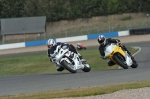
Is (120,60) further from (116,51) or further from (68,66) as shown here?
(68,66)

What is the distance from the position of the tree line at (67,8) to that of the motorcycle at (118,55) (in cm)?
5870

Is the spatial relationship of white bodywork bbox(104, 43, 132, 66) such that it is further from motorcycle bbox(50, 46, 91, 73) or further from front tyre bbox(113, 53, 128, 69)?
motorcycle bbox(50, 46, 91, 73)

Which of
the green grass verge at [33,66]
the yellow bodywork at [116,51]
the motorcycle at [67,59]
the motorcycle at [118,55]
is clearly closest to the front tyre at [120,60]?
the motorcycle at [118,55]

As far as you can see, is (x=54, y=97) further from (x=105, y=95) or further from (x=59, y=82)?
(x=59, y=82)

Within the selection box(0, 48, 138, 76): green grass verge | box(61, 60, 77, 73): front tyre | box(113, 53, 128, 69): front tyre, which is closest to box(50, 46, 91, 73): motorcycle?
box(61, 60, 77, 73): front tyre

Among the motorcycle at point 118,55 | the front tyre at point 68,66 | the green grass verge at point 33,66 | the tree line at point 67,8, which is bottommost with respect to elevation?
the green grass verge at point 33,66

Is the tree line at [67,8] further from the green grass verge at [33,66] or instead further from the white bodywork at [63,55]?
the white bodywork at [63,55]

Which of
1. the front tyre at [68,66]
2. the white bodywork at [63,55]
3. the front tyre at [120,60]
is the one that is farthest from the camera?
the front tyre at [120,60]

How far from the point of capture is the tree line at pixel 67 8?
255 feet

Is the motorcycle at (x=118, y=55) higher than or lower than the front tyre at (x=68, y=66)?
higher

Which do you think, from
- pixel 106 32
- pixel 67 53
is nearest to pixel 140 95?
pixel 67 53

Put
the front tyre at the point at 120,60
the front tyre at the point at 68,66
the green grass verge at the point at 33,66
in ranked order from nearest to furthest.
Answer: the front tyre at the point at 68,66, the front tyre at the point at 120,60, the green grass verge at the point at 33,66

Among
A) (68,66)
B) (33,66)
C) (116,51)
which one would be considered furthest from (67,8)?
(68,66)

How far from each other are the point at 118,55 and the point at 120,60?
22 cm
